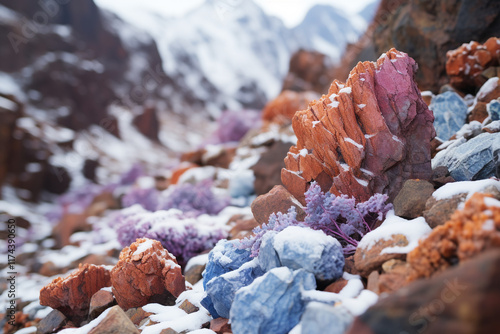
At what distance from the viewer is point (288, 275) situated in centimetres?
206

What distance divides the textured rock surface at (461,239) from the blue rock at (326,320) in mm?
441

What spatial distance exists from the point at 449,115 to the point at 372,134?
1886 millimetres

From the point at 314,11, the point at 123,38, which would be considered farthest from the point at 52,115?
the point at 314,11

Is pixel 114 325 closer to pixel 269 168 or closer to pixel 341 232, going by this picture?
pixel 341 232

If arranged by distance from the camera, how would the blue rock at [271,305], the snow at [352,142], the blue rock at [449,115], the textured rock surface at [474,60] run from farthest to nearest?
the textured rock surface at [474,60] → the blue rock at [449,115] → the snow at [352,142] → the blue rock at [271,305]

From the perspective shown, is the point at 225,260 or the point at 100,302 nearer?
the point at 225,260

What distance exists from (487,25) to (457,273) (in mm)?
5198

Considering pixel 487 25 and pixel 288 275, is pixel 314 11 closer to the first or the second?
pixel 487 25

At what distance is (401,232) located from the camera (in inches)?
87.5

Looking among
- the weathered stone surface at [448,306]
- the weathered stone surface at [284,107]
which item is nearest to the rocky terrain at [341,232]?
the weathered stone surface at [448,306]

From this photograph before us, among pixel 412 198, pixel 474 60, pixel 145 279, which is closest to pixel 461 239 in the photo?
pixel 412 198

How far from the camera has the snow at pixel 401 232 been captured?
2.12 m

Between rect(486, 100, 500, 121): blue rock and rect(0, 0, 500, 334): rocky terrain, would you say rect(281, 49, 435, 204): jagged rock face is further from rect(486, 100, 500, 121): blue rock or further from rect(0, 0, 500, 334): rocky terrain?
rect(486, 100, 500, 121): blue rock

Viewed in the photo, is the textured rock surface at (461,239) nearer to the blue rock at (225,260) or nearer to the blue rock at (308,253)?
the blue rock at (308,253)
